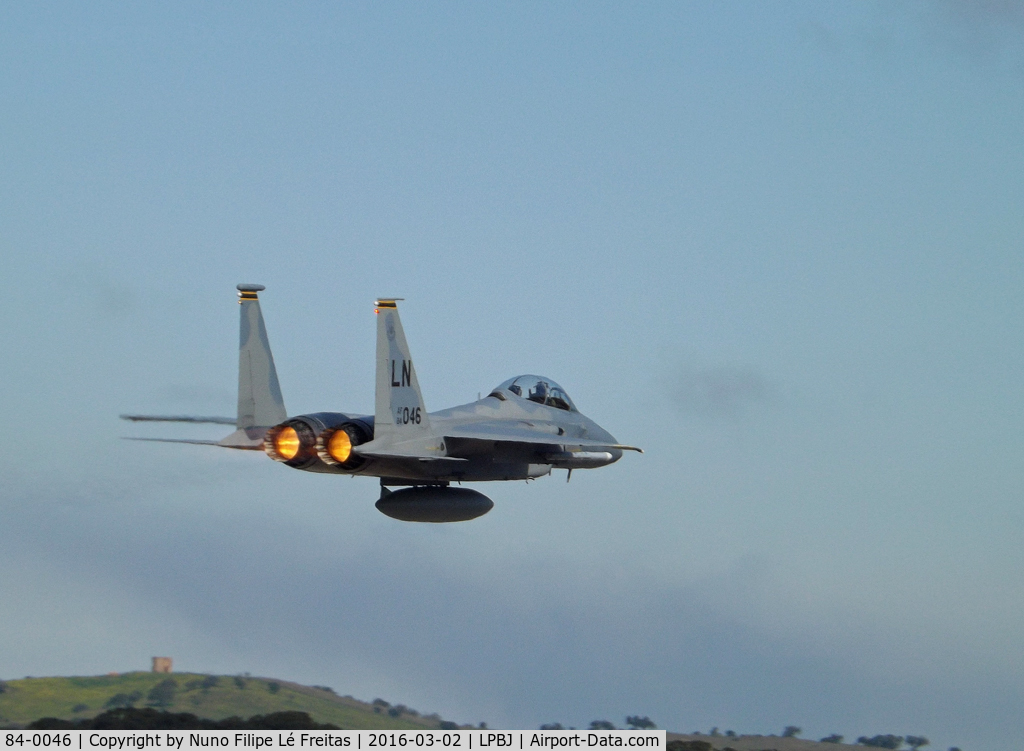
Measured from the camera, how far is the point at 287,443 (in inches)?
1407

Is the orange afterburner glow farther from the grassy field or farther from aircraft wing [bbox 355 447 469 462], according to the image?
the grassy field

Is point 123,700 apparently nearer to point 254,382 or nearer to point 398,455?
point 254,382

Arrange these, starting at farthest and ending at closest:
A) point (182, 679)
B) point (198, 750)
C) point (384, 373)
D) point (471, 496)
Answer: point (182, 679), point (471, 496), point (384, 373), point (198, 750)

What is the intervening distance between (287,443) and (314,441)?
627 mm

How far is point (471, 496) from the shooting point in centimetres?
3897

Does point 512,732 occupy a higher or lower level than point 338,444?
lower

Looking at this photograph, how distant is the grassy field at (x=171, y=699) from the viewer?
39.3 metres

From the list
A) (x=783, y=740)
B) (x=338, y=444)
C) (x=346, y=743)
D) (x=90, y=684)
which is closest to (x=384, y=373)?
(x=338, y=444)

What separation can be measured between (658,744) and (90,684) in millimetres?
17652

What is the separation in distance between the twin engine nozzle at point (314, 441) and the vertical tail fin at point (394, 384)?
777mm

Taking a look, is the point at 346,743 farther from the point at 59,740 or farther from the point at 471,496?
the point at 471,496

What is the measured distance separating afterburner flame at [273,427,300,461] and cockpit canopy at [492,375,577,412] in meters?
6.47

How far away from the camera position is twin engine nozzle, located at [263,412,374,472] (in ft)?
117
